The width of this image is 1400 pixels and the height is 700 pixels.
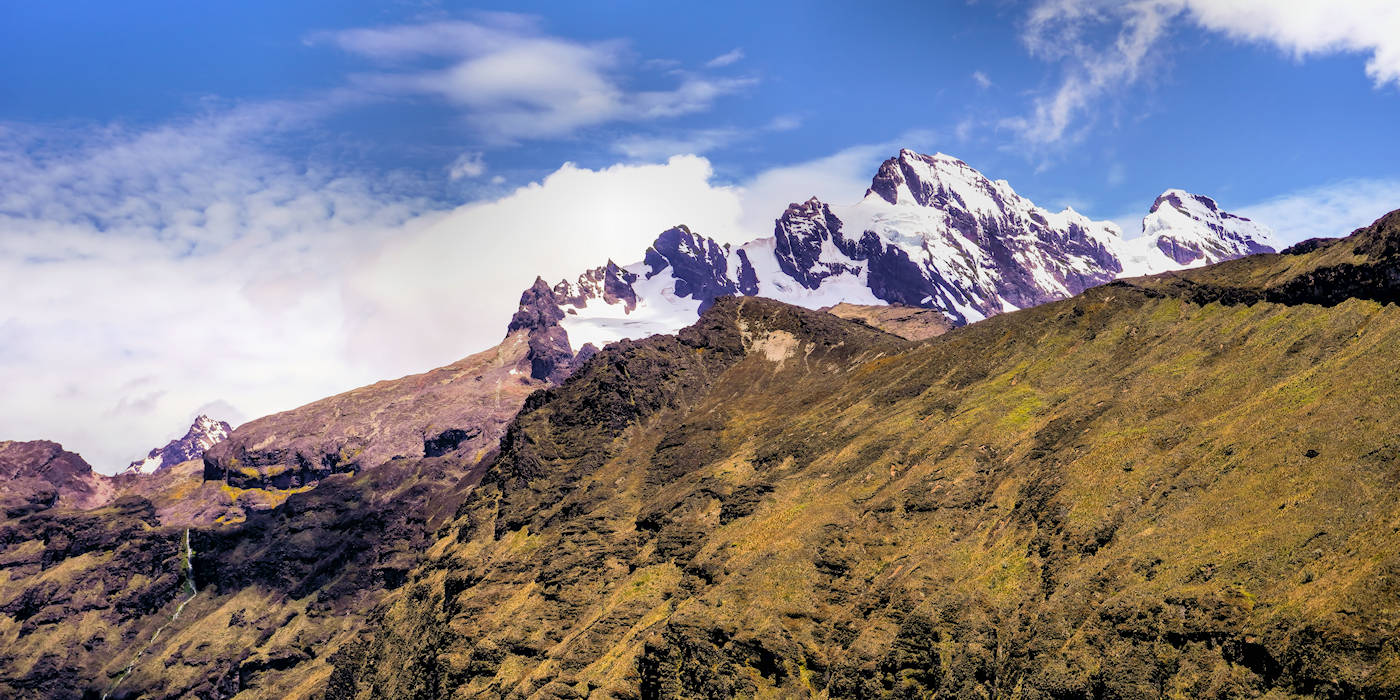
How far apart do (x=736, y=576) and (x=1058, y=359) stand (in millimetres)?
66586

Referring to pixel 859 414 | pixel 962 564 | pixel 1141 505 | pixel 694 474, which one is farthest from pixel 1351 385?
pixel 694 474

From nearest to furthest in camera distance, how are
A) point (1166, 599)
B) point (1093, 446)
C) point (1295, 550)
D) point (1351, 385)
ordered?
point (1295, 550)
point (1166, 599)
point (1351, 385)
point (1093, 446)

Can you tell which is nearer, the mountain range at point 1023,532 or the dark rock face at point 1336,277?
the mountain range at point 1023,532

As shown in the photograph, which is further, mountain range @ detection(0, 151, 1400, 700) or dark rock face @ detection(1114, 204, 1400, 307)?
dark rock face @ detection(1114, 204, 1400, 307)

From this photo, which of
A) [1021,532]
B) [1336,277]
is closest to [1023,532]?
[1021,532]

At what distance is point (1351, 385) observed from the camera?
287 feet

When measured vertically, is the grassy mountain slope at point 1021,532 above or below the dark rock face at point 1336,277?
below

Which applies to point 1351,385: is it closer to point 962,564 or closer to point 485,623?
point 962,564

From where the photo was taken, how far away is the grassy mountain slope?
70250mm

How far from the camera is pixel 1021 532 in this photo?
102 m

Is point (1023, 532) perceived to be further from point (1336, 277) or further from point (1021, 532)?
point (1336, 277)

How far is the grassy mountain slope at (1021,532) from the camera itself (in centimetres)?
7025

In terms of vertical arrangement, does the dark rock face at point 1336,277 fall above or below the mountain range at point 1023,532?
above

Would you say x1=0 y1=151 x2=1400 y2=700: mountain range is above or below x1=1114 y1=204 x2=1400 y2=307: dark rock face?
below
